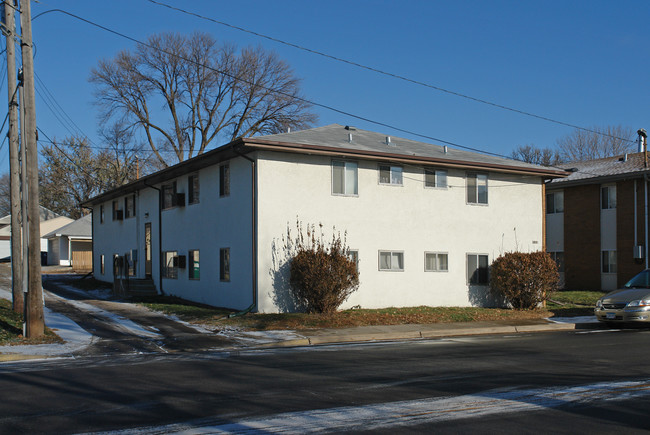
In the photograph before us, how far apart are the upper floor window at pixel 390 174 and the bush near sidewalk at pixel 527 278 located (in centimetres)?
494

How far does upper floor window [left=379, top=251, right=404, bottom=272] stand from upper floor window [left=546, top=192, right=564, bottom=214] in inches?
610

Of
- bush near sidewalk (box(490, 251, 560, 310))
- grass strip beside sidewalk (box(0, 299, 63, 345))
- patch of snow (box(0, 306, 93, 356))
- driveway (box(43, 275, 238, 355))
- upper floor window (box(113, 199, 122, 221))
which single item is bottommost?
driveway (box(43, 275, 238, 355))

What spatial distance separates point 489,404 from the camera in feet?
25.1

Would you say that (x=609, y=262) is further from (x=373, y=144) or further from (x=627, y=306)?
(x=373, y=144)

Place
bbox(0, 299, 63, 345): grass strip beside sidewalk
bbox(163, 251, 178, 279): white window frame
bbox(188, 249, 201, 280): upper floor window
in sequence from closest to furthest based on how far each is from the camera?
bbox(0, 299, 63, 345): grass strip beside sidewalk < bbox(188, 249, 201, 280): upper floor window < bbox(163, 251, 178, 279): white window frame

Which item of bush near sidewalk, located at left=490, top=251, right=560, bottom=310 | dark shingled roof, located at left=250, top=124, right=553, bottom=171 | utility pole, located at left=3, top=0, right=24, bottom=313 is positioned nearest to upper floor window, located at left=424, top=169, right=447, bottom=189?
dark shingled roof, located at left=250, top=124, right=553, bottom=171

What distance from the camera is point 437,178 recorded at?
74.7 ft

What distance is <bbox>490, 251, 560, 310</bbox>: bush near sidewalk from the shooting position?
22.1 metres

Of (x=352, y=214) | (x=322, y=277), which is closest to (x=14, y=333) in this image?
(x=322, y=277)

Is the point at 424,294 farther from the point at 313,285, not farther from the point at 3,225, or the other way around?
the point at 3,225

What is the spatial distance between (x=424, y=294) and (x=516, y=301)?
3.40m

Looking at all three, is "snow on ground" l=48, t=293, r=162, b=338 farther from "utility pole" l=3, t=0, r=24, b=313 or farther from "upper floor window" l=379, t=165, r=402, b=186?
"upper floor window" l=379, t=165, r=402, b=186

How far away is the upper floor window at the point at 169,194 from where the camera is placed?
25.5 meters

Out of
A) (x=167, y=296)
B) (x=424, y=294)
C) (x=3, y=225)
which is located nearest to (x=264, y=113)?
(x=167, y=296)
